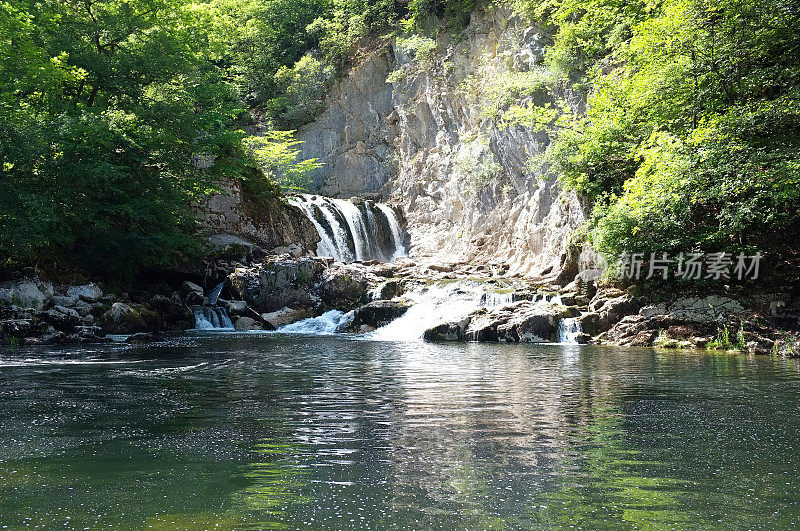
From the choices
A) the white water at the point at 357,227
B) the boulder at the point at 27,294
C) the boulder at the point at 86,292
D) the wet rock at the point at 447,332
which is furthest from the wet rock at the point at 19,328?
the white water at the point at 357,227

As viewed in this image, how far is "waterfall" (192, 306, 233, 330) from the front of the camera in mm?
23117

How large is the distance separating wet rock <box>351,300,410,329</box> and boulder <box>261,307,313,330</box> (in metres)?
2.71

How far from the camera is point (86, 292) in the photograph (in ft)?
65.7

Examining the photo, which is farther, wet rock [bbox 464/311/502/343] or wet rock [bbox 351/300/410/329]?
wet rock [bbox 351/300/410/329]

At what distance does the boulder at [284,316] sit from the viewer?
23.4m

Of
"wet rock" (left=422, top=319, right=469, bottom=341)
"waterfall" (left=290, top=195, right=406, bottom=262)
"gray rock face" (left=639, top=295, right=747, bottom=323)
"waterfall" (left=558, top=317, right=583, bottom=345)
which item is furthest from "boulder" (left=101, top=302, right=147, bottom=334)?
"gray rock face" (left=639, top=295, right=747, bottom=323)

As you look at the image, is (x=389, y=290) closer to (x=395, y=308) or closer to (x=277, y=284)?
(x=395, y=308)

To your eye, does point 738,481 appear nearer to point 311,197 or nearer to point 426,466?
point 426,466

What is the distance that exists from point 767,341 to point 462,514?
14804mm

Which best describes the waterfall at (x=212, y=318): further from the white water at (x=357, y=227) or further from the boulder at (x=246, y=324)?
the white water at (x=357, y=227)

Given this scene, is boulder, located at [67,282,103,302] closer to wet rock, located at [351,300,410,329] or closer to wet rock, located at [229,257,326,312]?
wet rock, located at [229,257,326,312]

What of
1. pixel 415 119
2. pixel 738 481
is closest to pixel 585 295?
pixel 738 481

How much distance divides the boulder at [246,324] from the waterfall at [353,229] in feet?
33.7

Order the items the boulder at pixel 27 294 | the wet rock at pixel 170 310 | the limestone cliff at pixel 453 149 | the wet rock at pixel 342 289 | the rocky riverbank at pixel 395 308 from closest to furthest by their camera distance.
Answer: the rocky riverbank at pixel 395 308 < the boulder at pixel 27 294 < the wet rock at pixel 170 310 < the wet rock at pixel 342 289 < the limestone cliff at pixel 453 149
